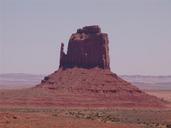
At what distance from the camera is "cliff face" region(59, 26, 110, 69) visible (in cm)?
13000

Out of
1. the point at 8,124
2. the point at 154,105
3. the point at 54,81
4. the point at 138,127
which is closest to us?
the point at 8,124

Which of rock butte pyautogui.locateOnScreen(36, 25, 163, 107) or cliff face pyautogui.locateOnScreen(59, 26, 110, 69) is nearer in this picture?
rock butte pyautogui.locateOnScreen(36, 25, 163, 107)

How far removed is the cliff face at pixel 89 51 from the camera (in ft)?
427

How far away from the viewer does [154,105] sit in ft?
388

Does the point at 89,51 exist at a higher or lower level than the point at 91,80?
higher

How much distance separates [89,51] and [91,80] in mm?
8950

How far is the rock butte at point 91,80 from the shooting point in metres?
117

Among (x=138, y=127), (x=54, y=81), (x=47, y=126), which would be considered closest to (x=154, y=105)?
(x=54, y=81)

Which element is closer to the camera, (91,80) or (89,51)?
(91,80)

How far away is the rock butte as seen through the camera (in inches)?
4606

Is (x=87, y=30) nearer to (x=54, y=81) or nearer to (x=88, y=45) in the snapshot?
(x=88, y=45)

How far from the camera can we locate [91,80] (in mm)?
125000

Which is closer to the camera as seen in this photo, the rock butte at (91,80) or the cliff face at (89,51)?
the rock butte at (91,80)

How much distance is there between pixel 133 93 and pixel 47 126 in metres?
65.3
